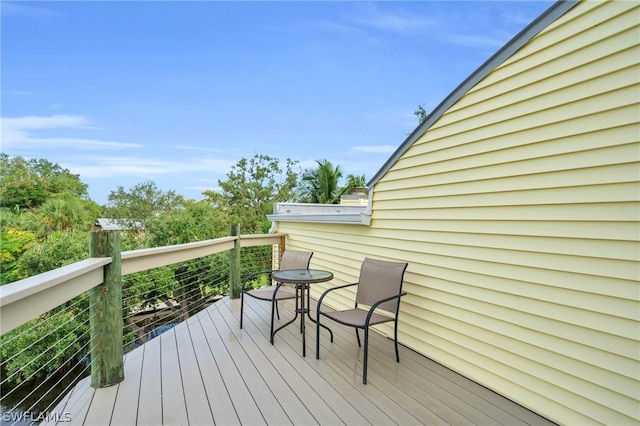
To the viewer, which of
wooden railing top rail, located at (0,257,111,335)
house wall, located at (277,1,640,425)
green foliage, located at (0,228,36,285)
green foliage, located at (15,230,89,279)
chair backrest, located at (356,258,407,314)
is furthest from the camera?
green foliage, located at (0,228,36,285)

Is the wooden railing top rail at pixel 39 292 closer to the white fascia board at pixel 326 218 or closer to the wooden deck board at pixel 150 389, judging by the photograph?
the wooden deck board at pixel 150 389

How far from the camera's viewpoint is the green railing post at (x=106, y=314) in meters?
2.59

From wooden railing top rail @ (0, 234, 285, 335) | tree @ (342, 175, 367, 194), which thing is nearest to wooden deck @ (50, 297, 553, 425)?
wooden railing top rail @ (0, 234, 285, 335)

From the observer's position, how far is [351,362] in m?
3.12

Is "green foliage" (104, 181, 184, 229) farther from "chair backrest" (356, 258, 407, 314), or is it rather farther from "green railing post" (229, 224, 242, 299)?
"chair backrest" (356, 258, 407, 314)

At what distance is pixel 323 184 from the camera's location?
20156 mm

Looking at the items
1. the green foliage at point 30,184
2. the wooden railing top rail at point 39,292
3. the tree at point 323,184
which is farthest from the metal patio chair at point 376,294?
the green foliage at point 30,184

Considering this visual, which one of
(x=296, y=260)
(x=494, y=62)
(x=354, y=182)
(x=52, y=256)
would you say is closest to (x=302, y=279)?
(x=296, y=260)

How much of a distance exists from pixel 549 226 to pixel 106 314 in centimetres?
320

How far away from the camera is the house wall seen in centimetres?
188

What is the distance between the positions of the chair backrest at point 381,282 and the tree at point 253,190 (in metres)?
16.9

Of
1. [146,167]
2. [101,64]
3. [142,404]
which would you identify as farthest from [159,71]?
[142,404]

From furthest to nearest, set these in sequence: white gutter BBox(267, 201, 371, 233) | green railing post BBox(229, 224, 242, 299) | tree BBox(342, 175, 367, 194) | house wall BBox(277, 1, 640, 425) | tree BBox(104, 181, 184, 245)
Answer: tree BBox(104, 181, 184, 245) < tree BBox(342, 175, 367, 194) < green railing post BBox(229, 224, 242, 299) < white gutter BBox(267, 201, 371, 233) < house wall BBox(277, 1, 640, 425)

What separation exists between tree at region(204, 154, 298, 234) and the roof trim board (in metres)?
17.1
